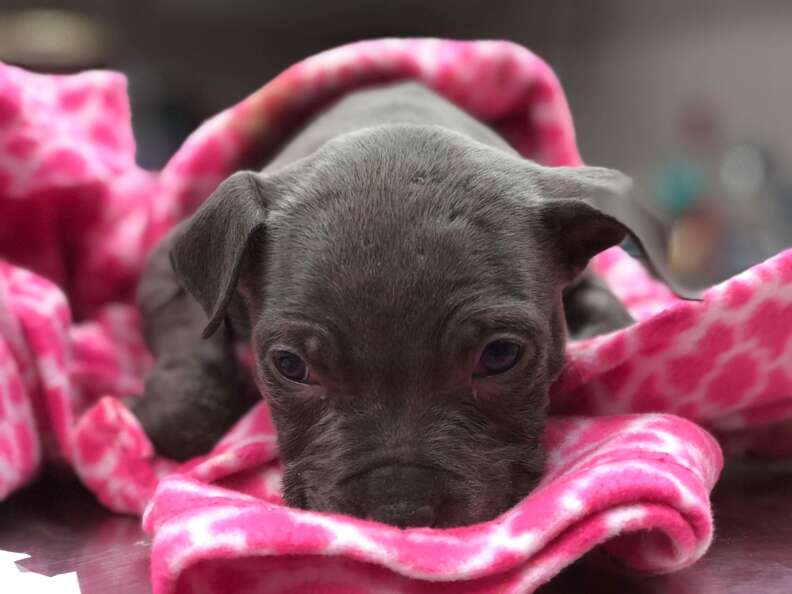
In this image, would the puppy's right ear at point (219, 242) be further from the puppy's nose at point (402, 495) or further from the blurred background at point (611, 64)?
the blurred background at point (611, 64)

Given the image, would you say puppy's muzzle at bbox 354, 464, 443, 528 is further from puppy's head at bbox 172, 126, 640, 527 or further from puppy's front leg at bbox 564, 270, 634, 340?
puppy's front leg at bbox 564, 270, 634, 340

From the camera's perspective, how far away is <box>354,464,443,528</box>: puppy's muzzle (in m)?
1.52

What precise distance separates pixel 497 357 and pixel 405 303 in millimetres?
219

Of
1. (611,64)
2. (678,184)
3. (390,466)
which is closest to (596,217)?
(390,466)

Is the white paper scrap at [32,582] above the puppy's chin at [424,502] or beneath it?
beneath

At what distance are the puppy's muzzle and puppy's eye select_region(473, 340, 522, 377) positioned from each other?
0.75 ft

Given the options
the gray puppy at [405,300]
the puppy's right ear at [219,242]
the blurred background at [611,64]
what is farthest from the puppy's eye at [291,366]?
the blurred background at [611,64]

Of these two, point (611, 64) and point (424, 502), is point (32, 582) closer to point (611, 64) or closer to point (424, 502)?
point (424, 502)

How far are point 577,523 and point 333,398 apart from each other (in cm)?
49

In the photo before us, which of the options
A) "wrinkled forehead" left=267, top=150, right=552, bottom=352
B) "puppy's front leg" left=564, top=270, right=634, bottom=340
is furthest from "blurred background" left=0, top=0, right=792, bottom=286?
"wrinkled forehead" left=267, top=150, right=552, bottom=352

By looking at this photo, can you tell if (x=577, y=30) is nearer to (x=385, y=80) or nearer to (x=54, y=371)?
(x=385, y=80)

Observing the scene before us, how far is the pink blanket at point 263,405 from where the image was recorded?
141 cm

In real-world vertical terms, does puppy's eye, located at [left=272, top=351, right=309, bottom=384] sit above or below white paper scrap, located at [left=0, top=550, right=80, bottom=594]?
above

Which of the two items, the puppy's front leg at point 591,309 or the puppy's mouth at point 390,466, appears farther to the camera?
the puppy's front leg at point 591,309
